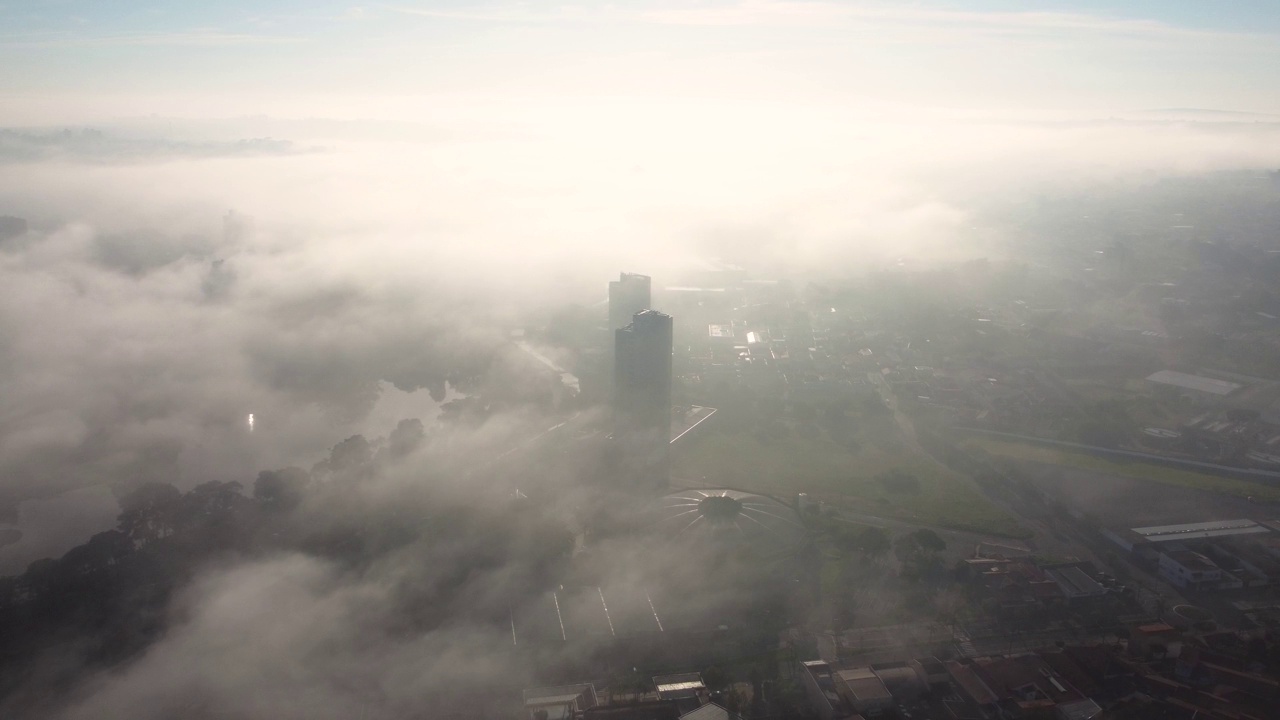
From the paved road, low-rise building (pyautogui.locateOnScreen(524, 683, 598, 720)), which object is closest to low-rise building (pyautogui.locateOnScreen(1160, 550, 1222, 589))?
the paved road

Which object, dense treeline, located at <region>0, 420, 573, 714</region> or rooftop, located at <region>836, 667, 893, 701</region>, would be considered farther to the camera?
dense treeline, located at <region>0, 420, 573, 714</region>

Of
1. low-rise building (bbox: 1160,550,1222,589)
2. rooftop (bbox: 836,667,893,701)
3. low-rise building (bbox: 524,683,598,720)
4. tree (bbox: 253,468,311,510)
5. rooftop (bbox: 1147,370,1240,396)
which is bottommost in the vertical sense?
low-rise building (bbox: 524,683,598,720)

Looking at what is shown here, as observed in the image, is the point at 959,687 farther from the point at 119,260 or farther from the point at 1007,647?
the point at 119,260

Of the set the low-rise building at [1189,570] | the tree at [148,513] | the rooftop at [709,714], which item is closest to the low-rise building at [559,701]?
the rooftop at [709,714]

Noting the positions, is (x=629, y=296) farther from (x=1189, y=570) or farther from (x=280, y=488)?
(x=1189, y=570)

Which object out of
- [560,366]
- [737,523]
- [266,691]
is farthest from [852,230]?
[266,691]

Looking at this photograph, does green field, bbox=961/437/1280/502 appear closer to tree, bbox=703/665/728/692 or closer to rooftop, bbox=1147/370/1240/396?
rooftop, bbox=1147/370/1240/396

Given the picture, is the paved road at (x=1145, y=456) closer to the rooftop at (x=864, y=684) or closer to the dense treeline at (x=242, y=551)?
the rooftop at (x=864, y=684)
